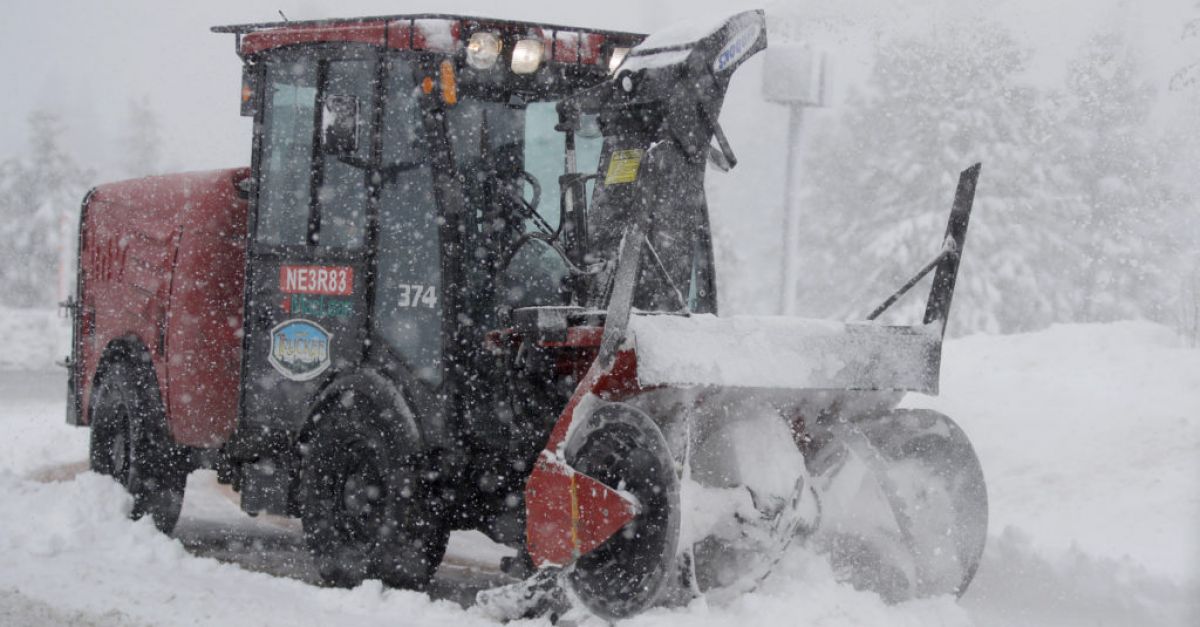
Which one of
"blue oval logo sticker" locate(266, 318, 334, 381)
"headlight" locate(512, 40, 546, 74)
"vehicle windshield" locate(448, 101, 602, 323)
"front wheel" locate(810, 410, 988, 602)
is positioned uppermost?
"headlight" locate(512, 40, 546, 74)

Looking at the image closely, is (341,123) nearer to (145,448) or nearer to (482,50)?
(482,50)

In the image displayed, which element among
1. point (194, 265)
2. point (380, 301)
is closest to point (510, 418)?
point (380, 301)

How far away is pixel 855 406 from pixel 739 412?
0.76m

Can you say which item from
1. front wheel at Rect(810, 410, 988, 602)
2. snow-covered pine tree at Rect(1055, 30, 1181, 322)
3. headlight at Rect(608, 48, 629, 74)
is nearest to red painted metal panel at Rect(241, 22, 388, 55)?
headlight at Rect(608, 48, 629, 74)

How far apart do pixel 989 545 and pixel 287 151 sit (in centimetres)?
416

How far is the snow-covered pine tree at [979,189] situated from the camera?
30.3 meters

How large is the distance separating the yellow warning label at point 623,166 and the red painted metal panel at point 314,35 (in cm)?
133

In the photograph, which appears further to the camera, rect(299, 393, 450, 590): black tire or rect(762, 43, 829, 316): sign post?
rect(762, 43, 829, 316): sign post

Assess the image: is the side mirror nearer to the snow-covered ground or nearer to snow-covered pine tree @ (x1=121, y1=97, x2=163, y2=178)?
the snow-covered ground

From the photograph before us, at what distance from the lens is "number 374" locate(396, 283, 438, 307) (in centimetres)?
591

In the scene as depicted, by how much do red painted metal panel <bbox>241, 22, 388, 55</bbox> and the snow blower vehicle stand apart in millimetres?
17

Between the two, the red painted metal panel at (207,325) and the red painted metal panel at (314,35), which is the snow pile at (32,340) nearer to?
the red painted metal panel at (207,325)

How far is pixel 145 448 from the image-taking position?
7656mm

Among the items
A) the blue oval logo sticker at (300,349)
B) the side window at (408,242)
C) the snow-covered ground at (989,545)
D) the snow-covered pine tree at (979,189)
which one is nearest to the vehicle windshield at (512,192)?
the side window at (408,242)
